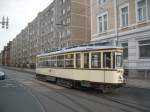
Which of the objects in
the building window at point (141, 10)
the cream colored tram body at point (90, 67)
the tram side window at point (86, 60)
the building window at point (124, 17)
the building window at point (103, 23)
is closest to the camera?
the cream colored tram body at point (90, 67)

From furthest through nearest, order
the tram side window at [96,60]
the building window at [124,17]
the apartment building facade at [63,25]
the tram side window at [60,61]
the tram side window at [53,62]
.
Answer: the apartment building facade at [63,25] → the building window at [124,17] → the tram side window at [53,62] → the tram side window at [60,61] → the tram side window at [96,60]

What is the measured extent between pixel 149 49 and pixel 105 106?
1526 cm

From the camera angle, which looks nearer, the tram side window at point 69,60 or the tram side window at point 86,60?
the tram side window at point 86,60

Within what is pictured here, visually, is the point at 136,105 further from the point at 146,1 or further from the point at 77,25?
the point at 77,25

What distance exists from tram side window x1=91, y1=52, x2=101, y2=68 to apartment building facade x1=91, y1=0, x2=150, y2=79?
9799 millimetres

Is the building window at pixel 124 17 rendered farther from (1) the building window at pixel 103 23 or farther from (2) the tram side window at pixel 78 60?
(2) the tram side window at pixel 78 60

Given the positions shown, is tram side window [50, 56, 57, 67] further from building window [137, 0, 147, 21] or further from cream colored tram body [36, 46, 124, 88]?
building window [137, 0, 147, 21]

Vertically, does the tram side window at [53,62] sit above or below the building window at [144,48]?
below

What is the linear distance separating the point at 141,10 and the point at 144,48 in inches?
151

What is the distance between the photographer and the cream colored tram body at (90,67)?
17.3 m

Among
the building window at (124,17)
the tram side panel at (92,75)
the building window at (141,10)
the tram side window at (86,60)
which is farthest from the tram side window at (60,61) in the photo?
the building window at (124,17)

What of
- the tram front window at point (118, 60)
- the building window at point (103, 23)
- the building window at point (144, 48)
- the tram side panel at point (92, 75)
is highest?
the building window at point (103, 23)

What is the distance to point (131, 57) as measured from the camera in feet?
95.1

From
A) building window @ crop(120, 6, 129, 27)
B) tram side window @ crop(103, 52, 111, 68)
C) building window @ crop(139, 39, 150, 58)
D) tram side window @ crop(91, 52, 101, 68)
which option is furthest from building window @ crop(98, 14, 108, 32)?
tram side window @ crop(103, 52, 111, 68)
